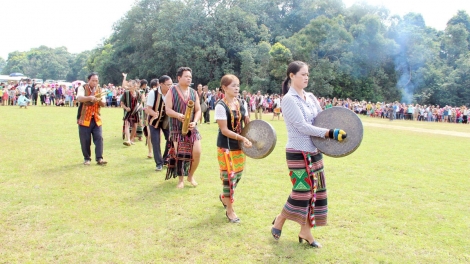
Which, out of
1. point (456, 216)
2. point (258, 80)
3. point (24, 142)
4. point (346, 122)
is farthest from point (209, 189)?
point (258, 80)

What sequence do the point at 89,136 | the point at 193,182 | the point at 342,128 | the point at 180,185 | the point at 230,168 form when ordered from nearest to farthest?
the point at 342,128 → the point at 230,168 → the point at 180,185 → the point at 193,182 → the point at 89,136

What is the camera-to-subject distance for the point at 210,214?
5699 millimetres

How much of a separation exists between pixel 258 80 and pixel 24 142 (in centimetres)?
3296

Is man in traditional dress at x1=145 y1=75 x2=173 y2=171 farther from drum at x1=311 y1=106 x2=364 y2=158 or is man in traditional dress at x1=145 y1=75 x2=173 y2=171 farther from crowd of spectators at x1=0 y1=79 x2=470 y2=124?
crowd of spectators at x1=0 y1=79 x2=470 y2=124

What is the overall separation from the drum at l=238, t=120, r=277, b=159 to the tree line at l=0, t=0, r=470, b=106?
117 feet

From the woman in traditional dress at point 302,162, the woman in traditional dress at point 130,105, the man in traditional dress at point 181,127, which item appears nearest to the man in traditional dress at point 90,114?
the woman in traditional dress at point 130,105

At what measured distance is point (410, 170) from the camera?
30.1 feet

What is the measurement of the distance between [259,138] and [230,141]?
53cm

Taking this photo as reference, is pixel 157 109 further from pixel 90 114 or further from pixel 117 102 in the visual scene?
pixel 117 102

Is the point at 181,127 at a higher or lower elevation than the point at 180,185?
higher

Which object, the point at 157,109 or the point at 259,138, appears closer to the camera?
the point at 259,138

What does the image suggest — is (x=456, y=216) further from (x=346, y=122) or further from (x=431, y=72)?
(x=431, y=72)

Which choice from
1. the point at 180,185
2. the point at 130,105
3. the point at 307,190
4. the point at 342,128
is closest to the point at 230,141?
the point at 307,190

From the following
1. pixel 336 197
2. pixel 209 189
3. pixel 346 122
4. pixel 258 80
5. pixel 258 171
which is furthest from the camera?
pixel 258 80
